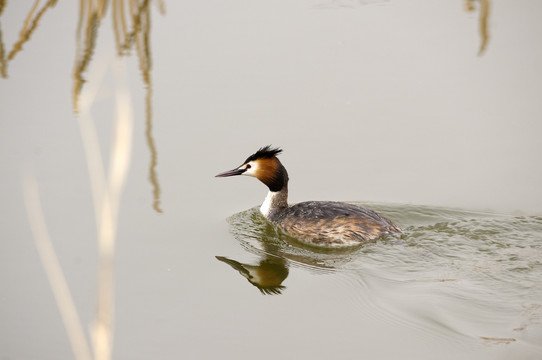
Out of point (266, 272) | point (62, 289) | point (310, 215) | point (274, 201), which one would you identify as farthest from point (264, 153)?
point (62, 289)

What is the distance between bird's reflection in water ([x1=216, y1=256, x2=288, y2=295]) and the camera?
6188 millimetres

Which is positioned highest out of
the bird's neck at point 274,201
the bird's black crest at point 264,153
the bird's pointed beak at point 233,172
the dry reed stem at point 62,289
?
the dry reed stem at point 62,289

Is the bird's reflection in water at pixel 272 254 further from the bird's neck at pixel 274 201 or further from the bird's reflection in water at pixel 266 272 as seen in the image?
the bird's neck at pixel 274 201

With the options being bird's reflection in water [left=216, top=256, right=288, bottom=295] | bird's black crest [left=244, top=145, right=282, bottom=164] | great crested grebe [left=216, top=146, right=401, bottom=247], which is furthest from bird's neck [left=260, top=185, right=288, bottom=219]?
bird's reflection in water [left=216, top=256, right=288, bottom=295]

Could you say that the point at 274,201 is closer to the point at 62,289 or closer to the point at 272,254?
the point at 272,254

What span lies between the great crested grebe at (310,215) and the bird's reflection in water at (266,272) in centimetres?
56

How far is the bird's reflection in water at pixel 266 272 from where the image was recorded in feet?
20.3

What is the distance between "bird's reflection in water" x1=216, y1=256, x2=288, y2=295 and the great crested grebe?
56 cm

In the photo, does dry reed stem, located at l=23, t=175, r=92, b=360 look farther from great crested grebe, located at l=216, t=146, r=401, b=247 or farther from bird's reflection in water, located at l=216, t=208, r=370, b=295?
great crested grebe, located at l=216, t=146, r=401, b=247

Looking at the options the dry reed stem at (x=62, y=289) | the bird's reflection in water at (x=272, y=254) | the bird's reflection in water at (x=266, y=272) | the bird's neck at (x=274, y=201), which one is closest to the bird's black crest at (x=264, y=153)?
the bird's neck at (x=274, y=201)

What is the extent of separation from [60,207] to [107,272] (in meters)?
4.99

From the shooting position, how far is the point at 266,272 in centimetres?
653

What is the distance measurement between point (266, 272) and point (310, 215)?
2.98 ft

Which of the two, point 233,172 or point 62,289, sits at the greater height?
point 62,289
